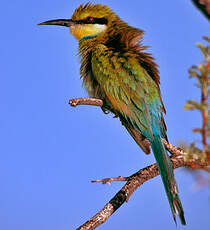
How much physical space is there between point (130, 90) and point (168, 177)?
0.83 metres

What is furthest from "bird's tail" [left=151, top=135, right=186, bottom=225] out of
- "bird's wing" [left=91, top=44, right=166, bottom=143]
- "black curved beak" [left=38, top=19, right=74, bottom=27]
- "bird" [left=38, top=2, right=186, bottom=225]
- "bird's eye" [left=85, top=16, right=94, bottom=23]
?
"black curved beak" [left=38, top=19, right=74, bottom=27]

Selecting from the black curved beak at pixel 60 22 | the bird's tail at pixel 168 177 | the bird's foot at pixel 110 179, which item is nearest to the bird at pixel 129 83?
the bird's tail at pixel 168 177

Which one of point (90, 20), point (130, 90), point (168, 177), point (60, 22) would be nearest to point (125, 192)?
point (168, 177)

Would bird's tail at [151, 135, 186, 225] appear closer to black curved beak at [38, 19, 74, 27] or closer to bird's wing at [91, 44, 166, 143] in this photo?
bird's wing at [91, 44, 166, 143]

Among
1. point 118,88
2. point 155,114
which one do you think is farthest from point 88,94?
point 155,114

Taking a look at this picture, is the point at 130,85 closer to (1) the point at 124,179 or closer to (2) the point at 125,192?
(1) the point at 124,179

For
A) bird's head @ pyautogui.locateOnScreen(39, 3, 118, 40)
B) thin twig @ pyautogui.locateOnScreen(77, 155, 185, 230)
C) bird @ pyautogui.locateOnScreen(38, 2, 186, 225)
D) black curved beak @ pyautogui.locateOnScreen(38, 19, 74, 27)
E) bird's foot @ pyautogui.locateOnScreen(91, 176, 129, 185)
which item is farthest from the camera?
black curved beak @ pyautogui.locateOnScreen(38, 19, 74, 27)

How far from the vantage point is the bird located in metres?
2.60

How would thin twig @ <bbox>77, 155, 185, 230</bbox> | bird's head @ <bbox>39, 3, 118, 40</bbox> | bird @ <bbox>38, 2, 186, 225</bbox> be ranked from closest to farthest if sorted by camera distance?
thin twig @ <bbox>77, 155, 185, 230</bbox> → bird @ <bbox>38, 2, 186, 225</bbox> → bird's head @ <bbox>39, 3, 118, 40</bbox>

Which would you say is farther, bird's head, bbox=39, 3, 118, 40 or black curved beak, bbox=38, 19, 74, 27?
black curved beak, bbox=38, 19, 74, 27

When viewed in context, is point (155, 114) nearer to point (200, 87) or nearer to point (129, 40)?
point (129, 40)

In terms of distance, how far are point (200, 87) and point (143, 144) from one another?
5.06 feet

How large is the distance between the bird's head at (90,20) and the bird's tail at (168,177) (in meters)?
1.48

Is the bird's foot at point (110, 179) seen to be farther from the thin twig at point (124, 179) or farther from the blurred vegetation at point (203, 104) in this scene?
the blurred vegetation at point (203, 104)
